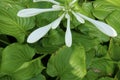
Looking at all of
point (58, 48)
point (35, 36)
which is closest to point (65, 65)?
point (58, 48)

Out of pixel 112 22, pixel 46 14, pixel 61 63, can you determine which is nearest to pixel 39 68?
pixel 61 63

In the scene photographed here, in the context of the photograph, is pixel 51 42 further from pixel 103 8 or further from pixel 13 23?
pixel 103 8

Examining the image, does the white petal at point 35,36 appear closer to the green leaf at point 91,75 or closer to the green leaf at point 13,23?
the green leaf at point 13,23

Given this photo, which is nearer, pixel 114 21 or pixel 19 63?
pixel 19 63

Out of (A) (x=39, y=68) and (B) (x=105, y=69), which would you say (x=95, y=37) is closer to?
(B) (x=105, y=69)

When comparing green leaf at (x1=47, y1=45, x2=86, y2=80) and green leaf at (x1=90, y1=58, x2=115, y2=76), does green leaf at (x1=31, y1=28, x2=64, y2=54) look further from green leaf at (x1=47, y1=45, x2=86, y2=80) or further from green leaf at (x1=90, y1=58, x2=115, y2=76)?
green leaf at (x1=90, y1=58, x2=115, y2=76)

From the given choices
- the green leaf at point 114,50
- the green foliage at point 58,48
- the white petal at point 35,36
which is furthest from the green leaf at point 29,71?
the green leaf at point 114,50

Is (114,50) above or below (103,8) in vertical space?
below
